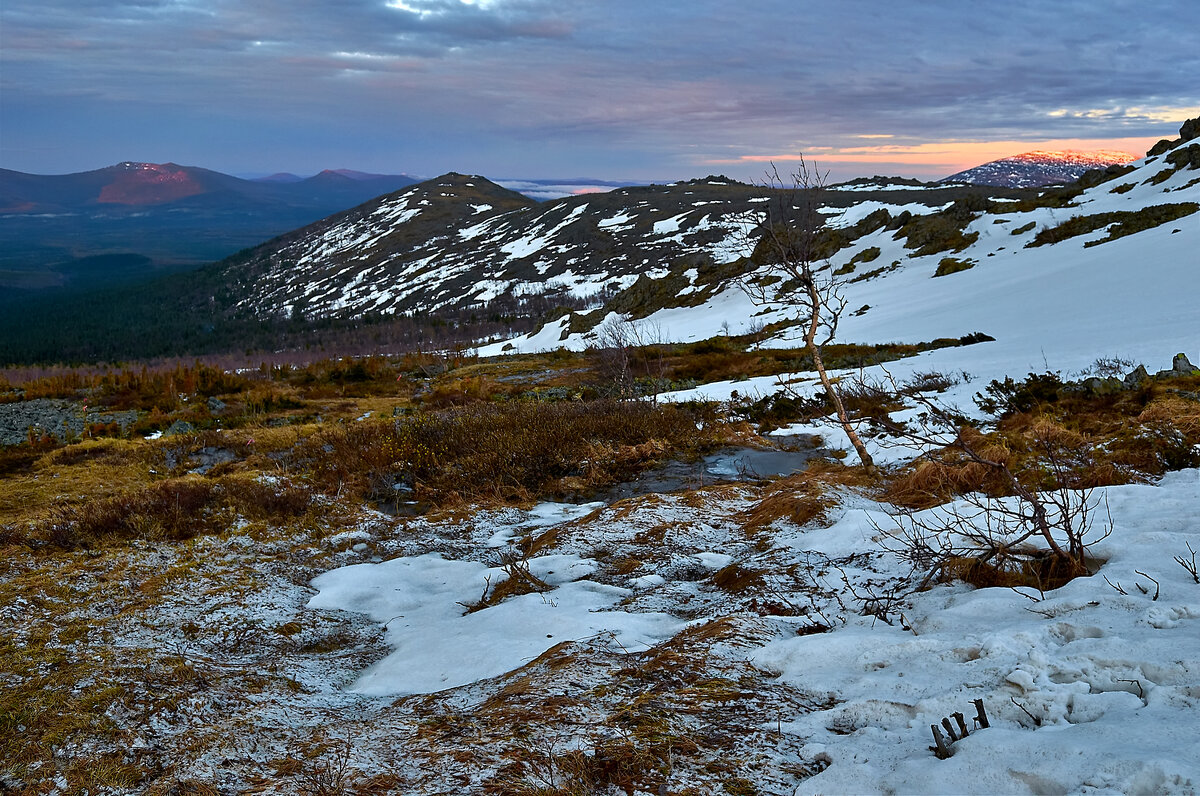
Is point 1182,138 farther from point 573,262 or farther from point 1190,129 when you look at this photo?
point 573,262

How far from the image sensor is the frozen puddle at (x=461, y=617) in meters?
3.90

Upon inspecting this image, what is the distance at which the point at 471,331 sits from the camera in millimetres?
101312

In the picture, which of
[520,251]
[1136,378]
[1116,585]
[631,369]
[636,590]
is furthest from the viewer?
[520,251]

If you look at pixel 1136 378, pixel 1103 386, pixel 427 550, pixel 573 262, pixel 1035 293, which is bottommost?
pixel 427 550

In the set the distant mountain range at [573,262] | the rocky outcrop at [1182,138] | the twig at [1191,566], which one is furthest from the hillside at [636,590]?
the rocky outcrop at [1182,138]

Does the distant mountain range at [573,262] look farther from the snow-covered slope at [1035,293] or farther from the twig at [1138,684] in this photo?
the twig at [1138,684]

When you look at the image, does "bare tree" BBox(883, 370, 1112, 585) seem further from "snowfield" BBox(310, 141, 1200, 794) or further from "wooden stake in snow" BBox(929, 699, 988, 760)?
"wooden stake in snow" BBox(929, 699, 988, 760)

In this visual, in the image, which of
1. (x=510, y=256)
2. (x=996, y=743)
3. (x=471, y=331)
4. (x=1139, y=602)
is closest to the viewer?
(x=996, y=743)

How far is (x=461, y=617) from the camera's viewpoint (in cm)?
484

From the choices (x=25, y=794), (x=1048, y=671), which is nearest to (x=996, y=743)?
(x=1048, y=671)

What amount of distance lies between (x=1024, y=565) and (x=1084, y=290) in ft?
54.9

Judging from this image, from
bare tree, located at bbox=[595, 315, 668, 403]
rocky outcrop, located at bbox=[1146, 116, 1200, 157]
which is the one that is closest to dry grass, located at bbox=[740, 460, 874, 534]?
bare tree, located at bbox=[595, 315, 668, 403]

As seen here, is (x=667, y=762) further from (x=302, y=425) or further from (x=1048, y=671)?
(x=302, y=425)

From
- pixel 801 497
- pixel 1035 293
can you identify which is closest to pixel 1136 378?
pixel 801 497
